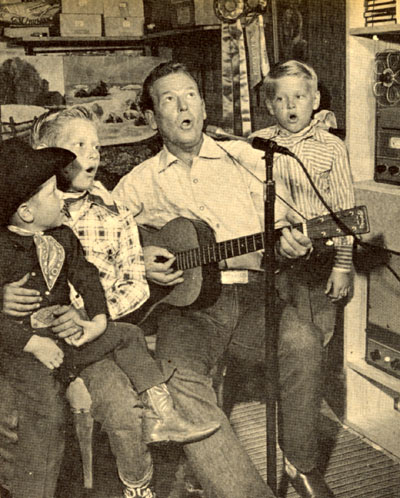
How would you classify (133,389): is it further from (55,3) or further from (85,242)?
(55,3)

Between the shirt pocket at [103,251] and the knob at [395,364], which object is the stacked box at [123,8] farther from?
the knob at [395,364]

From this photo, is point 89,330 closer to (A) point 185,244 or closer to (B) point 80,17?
(A) point 185,244

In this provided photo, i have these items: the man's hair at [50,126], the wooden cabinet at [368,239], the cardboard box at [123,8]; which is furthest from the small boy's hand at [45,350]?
the wooden cabinet at [368,239]

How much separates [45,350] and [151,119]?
695mm

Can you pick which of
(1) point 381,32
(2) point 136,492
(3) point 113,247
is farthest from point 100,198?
(1) point 381,32

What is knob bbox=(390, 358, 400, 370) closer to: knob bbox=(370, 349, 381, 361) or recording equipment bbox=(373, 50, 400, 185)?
knob bbox=(370, 349, 381, 361)

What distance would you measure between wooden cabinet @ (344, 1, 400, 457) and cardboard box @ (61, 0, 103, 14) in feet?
2.42

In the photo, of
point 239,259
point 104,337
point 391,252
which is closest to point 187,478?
point 104,337

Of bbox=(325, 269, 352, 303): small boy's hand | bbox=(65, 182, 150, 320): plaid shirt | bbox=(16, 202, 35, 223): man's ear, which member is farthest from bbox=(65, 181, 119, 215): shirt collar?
bbox=(325, 269, 352, 303): small boy's hand

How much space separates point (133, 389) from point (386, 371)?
0.87m

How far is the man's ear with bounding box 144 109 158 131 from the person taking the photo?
Result: 1.83 meters

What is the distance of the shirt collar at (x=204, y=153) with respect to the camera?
189 cm

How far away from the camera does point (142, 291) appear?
5.96 feet

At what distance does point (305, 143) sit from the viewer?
189 centimetres
